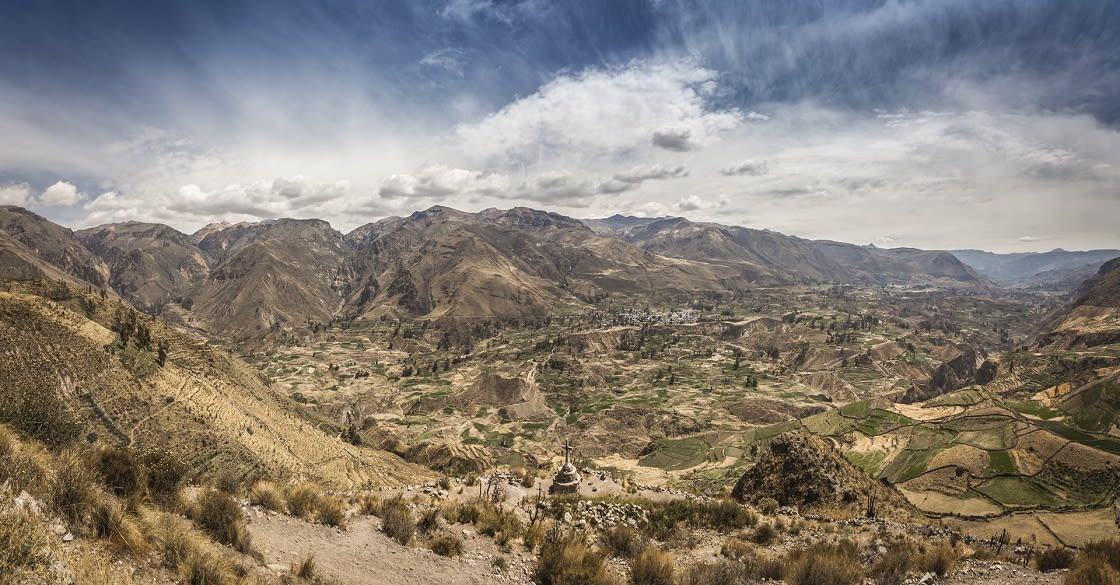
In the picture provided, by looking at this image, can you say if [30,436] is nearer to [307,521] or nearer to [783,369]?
[307,521]

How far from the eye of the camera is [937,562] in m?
13.5

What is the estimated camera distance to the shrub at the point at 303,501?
41.6ft

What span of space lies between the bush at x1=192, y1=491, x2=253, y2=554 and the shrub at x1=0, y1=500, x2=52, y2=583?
3.42 m

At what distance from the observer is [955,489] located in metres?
37.8

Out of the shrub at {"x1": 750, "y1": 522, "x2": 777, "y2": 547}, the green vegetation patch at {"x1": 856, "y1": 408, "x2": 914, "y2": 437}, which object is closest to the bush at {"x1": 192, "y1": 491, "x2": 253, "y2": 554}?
the shrub at {"x1": 750, "y1": 522, "x2": 777, "y2": 547}

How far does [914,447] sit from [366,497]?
5436 centimetres

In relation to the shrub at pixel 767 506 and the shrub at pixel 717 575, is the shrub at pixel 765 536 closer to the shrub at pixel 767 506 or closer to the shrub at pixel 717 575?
the shrub at pixel 767 506

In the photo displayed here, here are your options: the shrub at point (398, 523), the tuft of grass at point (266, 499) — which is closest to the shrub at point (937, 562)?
the shrub at point (398, 523)

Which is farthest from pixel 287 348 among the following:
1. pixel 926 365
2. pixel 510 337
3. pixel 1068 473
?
pixel 926 365

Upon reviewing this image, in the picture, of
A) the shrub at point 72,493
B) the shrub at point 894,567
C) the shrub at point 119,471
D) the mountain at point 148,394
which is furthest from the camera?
the mountain at point 148,394

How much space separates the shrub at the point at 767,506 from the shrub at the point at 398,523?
662 inches

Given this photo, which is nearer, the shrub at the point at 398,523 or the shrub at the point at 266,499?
the shrub at the point at 266,499

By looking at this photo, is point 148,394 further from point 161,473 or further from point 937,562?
point 937,562

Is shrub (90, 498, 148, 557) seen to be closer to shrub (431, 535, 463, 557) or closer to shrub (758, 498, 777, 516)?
shrub (431, 535, 463, 557)
